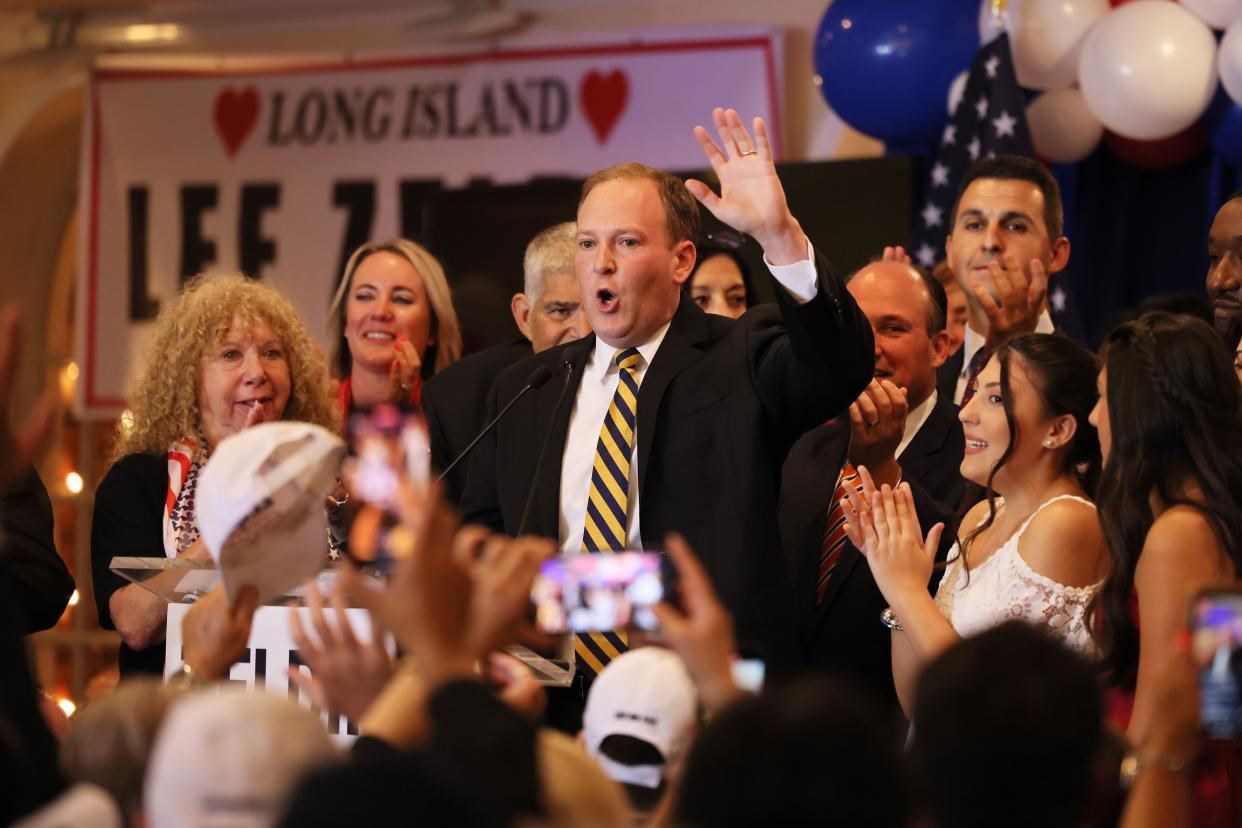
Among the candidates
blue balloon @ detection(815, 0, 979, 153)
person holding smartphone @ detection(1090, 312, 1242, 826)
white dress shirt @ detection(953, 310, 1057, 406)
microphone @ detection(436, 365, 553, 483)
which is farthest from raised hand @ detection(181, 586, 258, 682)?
blue balloon @ detection(815, 0, 979, 153)

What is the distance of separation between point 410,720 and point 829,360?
1290mm

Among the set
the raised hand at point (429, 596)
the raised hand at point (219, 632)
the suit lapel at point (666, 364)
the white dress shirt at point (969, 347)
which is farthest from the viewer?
the white dress shirt at point (969, 347)

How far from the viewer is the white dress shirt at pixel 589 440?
3068 millimetres

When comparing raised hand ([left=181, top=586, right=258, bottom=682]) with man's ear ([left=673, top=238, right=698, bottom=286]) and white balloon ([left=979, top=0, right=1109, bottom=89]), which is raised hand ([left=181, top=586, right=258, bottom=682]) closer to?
man's ear ([left=673, top=238, right=698, bottom=286])

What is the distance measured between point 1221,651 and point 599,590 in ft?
2.65

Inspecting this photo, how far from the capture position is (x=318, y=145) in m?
7.42

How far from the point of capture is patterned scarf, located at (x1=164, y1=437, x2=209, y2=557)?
11.4ft

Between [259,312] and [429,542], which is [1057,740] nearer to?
[429,542]

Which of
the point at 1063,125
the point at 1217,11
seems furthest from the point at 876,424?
the point at 1063,125

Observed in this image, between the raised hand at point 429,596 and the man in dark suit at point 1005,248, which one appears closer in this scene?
the raised hand at point 429,596

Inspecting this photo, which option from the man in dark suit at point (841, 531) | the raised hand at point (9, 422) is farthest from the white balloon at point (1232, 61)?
the raised hand at point (9, 422)

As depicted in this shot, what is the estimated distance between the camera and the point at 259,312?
386 centimetres

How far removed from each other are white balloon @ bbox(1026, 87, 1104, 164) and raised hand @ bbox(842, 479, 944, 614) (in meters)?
2.56

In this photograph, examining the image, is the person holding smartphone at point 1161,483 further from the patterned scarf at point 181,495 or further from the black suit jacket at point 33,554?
the black suit jacket at point 33,554
